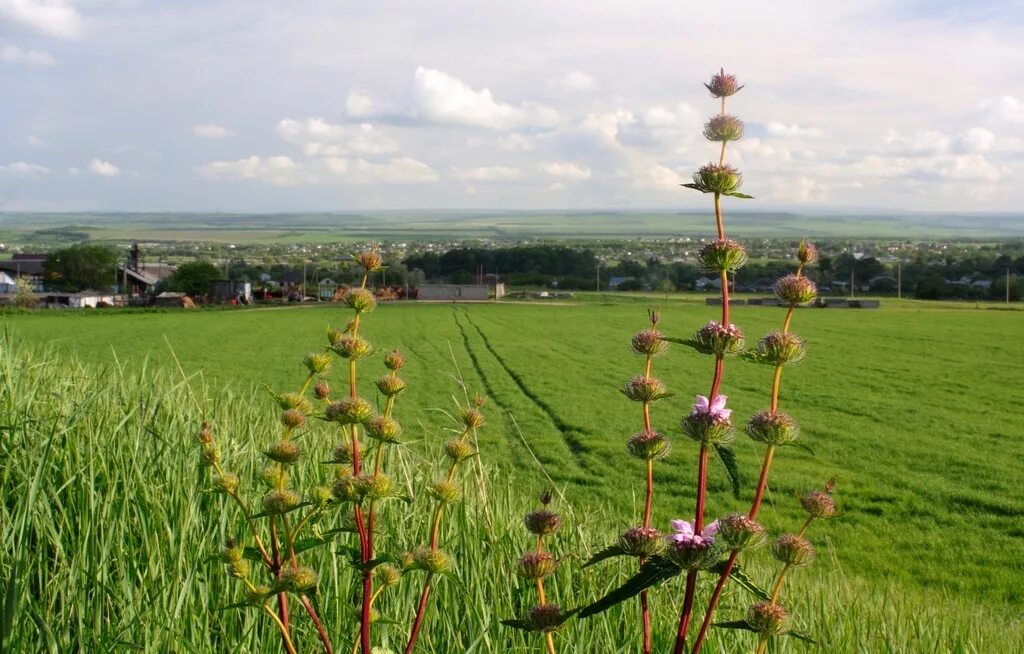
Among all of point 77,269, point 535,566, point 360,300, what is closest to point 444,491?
point 535,566

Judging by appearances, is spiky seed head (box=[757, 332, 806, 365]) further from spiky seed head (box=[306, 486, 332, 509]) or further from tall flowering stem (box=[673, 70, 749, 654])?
spiky seed head (box=[306, 486, 332, 509])

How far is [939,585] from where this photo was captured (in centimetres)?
798

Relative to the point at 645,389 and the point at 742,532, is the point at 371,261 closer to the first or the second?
the point at 645,389

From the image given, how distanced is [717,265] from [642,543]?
0.39m

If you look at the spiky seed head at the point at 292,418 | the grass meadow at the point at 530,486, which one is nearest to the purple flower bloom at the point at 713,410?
the spiky seed head at the point at 292,418

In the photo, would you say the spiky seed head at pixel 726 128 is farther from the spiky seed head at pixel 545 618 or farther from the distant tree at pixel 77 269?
the distant tree at pixel 77 269

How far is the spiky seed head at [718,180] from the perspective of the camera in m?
1.30

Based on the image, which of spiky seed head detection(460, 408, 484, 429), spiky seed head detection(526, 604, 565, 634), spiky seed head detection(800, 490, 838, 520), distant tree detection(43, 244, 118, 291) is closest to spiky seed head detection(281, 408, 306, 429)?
spiky seed head detection(460, 408, 484, 429)

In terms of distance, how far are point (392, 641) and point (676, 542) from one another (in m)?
1.60

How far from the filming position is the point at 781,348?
1.21 metres

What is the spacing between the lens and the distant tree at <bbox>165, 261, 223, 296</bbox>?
77500 mm

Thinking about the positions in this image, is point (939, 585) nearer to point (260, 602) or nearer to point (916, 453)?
point (916, 453)

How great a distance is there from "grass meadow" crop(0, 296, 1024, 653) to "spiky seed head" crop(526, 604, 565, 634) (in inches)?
27.4

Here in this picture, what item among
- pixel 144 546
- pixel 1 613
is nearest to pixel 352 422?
pixel 1 613
